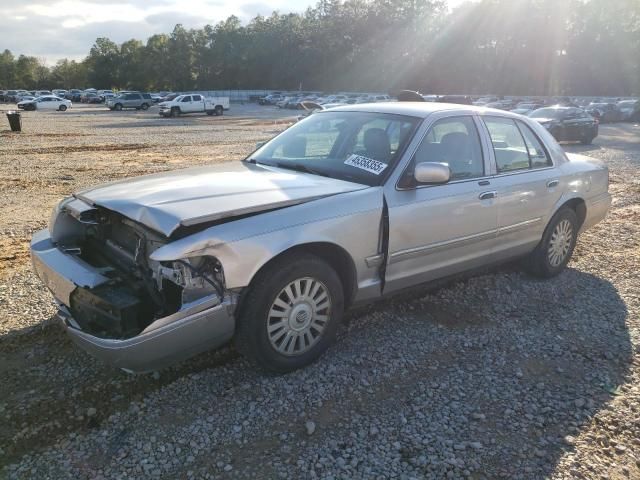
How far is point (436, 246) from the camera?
413cm

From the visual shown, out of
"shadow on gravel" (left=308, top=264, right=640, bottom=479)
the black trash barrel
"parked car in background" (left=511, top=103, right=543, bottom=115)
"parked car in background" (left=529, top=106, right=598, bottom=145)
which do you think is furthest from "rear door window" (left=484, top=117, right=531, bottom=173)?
the black trash barrel

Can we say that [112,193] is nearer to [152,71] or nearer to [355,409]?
[355,409]

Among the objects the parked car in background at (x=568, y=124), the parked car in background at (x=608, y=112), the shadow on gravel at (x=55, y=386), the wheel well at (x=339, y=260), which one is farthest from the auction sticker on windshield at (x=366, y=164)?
the parked car in background at (x=608, y=112)

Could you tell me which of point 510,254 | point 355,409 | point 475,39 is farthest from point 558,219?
point 475,39

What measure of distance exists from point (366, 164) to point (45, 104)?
170ft

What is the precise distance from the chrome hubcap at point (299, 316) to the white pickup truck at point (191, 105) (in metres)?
37.8

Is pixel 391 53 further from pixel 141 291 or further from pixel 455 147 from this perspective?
pixel 141 291

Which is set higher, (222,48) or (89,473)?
(222,48)

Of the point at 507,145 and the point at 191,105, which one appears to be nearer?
the point at 507,145

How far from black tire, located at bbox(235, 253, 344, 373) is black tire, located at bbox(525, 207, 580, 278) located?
8.37 ft

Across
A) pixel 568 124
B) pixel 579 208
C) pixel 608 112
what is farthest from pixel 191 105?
pixel 579 208

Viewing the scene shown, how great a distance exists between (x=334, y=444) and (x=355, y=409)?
355 mm

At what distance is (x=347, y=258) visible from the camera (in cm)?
363

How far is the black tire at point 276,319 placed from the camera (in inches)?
126
